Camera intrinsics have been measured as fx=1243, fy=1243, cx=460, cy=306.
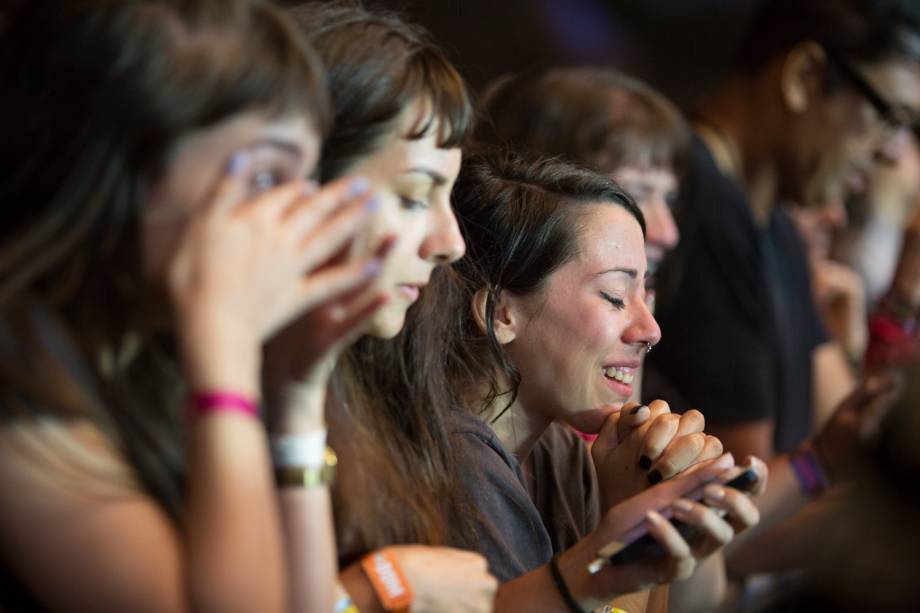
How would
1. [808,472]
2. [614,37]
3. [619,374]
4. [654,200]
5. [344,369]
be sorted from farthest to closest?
[614,37] → [654,200] → [808,472] → [619,374] → [344,369]

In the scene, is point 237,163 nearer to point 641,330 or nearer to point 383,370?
point 383,370


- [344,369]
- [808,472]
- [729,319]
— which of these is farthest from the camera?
[729,319]

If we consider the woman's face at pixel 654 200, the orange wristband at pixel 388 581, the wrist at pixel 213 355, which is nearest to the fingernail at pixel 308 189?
the wrist at pixel 213 355

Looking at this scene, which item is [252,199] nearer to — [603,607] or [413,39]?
[413,39]

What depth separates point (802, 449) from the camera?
5.60ft

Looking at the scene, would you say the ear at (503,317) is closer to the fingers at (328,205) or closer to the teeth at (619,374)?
the teeth at (619,374)

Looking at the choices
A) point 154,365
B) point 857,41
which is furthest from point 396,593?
point 857,41

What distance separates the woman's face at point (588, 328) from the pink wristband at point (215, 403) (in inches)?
20.0

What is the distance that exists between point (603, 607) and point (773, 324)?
1.07m

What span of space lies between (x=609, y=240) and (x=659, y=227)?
19.6 inches

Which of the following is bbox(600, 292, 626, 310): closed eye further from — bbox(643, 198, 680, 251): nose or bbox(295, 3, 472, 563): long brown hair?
bbox(643, 198, 680, 251): nose

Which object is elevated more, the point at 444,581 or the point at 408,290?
the point at 408,290

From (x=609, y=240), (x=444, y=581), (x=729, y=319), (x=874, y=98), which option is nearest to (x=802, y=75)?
(x=874, y=98)

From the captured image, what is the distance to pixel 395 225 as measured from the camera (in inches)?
40.1
